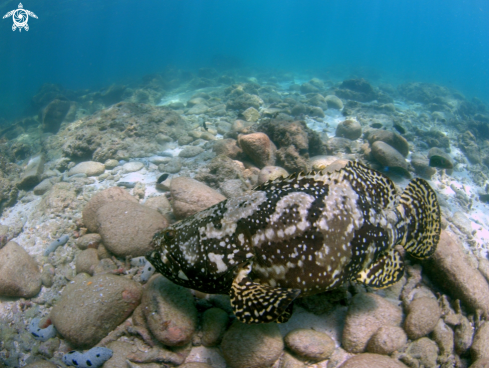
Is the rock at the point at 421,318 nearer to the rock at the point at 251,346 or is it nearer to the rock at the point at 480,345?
the rock at the point at 480,345

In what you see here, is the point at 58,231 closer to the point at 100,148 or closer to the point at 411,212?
the point at 100,148

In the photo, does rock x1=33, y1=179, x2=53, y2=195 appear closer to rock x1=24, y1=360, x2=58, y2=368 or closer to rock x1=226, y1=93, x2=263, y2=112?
rock x1=24, y1=360, x2=58, y2=368

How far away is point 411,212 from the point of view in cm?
307

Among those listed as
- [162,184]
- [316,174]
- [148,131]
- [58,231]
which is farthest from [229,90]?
[316,174]

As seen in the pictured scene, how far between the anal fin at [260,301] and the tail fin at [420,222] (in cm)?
193

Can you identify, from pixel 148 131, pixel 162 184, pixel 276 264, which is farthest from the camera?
pixel 148 131

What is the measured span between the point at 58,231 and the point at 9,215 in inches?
122

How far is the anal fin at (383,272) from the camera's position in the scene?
9.32 ft

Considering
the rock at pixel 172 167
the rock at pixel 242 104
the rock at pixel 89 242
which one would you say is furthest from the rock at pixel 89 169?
the rock at pixel 242 104

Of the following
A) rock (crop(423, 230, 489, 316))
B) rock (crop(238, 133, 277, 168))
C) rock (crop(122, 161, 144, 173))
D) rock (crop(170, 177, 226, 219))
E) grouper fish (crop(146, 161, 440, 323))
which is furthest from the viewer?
rock (crop(122, 161, 144, 173))

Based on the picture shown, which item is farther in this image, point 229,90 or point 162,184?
point 229,90

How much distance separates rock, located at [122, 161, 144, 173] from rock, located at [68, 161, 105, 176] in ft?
2.45

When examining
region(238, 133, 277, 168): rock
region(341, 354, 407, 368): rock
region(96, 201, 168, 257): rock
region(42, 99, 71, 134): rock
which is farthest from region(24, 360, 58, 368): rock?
region(42, 99, 71, 134): rock

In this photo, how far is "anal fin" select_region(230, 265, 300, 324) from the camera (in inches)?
88.0
